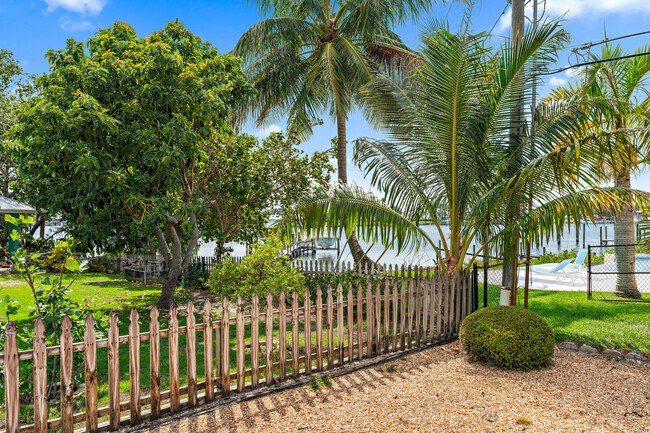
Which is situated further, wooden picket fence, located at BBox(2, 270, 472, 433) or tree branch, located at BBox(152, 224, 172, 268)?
tree branch, located at BBox(152, 224, 172, 268)

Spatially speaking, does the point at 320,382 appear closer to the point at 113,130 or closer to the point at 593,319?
the point at 113,130

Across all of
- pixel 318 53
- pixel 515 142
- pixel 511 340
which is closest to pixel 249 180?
pixel 318 53

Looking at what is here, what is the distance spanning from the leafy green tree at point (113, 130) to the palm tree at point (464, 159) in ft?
9.38

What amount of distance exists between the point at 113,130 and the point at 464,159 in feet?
19.4

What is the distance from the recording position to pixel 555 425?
382 cm

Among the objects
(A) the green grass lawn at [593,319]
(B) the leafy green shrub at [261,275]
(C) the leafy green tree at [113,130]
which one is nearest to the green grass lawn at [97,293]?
(C) the leafy green tree at [113,130]

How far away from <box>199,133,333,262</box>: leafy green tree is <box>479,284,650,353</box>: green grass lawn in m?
6.83

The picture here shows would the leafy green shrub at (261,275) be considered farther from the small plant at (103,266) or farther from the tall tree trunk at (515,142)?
the small plant at (103,266)

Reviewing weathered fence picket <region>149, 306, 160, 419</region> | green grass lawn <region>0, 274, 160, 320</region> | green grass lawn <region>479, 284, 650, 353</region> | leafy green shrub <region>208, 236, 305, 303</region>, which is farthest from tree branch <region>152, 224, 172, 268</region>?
green grass lawn <region>479, 284, 650, 353</region>

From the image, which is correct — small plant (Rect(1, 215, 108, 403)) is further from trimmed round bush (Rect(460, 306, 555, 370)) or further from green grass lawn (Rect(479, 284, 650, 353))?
green grass lawn (Rect(479, 284, 650, 353))

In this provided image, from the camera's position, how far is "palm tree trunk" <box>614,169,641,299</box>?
10.2 metres

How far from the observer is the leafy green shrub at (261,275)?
7918mm

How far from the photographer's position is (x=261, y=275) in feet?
26.9

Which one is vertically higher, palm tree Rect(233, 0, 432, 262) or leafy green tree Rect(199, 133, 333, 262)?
palm tree Rect(233, 0, 432, 262)
